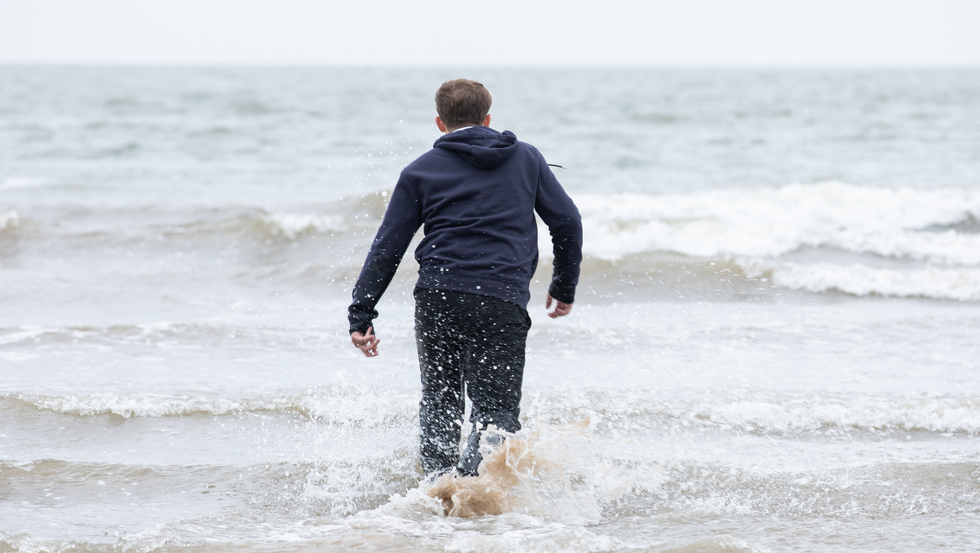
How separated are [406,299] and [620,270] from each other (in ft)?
7.92

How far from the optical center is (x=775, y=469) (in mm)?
3775

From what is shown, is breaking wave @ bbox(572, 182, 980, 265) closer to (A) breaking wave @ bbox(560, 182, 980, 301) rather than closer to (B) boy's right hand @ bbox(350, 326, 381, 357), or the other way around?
(A) breaking wave @ bbox(560, 182, 980, 301)

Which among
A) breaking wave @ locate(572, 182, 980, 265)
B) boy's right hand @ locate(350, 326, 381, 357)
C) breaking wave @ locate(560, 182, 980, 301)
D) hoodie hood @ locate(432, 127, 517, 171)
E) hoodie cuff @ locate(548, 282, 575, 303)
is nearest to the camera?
hoodie hood @ locate(432, 127, 517, 171)

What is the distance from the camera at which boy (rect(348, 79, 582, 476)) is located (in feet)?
9.71

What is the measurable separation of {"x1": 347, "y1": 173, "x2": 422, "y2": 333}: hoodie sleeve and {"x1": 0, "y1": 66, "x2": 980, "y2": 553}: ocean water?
2.59 feet

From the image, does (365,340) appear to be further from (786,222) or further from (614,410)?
(786,222)

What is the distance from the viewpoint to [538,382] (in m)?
5.11

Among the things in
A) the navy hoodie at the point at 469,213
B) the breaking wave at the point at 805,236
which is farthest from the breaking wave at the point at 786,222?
the navy hoodie at the point at 469,213

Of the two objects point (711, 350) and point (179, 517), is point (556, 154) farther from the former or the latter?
→ point (179, 517)

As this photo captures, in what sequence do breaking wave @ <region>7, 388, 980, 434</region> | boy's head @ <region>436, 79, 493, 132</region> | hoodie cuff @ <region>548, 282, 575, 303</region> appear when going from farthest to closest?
breaking wave @ <region>7, 388, 980, 434</region>
hoodie cuff @ <region>548, 282, 575, 303</region>
boy's head @ <region>436, 79, 493, 132</region>

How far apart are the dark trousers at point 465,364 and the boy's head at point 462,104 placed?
0.66 metres

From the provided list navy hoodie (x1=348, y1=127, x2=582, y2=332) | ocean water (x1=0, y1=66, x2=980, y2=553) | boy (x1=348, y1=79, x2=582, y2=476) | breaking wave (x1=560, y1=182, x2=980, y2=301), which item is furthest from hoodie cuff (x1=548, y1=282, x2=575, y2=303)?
breaking wave (x1=560, y1=182, x2=980, y2=301)

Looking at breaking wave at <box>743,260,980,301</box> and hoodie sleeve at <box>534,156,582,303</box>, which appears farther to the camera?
breaking wave at <box>743,260,980,301</box>

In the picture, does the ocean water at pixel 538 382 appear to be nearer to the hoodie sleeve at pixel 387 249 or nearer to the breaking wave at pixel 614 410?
the breaking wave at pixel 614 410
